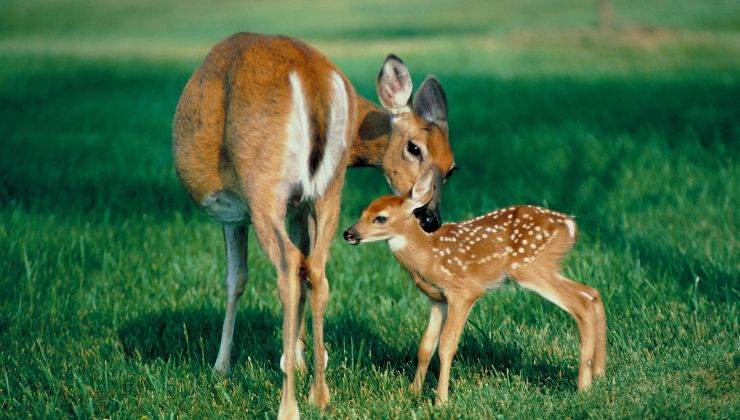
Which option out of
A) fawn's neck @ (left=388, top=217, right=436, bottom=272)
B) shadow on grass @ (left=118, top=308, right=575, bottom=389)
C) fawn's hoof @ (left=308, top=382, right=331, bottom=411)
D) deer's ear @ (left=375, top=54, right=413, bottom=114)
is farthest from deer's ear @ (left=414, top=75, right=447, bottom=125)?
fawn's hoof @ (left=308, top=382, right=331, bottom=411)

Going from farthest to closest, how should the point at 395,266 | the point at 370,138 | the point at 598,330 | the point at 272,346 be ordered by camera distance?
the point at 395,266 < the point at 370,138 < the point at 272,346 < the point at 598,330

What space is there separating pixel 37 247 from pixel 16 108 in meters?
7.66

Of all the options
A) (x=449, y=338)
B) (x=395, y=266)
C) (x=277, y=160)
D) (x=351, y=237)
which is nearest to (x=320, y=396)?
(x=449, y=338)

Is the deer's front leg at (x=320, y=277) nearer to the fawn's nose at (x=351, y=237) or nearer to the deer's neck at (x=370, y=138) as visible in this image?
the fawn's nose at (x=351, y=237)

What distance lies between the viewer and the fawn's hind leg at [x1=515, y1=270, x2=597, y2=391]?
4.68m

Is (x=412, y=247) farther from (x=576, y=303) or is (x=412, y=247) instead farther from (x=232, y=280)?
(x=232, y=280)

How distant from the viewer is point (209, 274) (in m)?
6.83

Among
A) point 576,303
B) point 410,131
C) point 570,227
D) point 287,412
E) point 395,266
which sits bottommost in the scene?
point 395,266

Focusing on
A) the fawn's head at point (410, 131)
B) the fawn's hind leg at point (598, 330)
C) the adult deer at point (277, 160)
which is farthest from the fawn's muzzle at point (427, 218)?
the fawn's hind leg at point (598, 330)

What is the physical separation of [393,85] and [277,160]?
63.5 inches

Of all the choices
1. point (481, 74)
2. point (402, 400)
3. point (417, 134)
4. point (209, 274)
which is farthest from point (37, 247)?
point (481, 74)

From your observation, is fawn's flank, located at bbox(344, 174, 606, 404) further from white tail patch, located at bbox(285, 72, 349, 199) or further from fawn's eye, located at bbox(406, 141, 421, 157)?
fawn's eye, located at bbox(406, 141, 421, 157)

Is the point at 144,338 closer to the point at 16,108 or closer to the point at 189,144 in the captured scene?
the point at 189,144

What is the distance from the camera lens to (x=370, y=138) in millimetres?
5910
